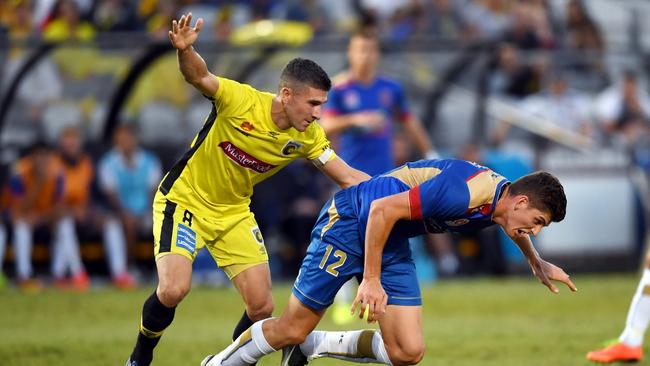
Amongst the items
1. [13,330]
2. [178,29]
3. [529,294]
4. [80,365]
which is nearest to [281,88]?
[178,29]

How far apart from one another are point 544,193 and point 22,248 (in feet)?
33.8

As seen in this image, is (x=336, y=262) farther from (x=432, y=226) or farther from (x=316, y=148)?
(x=316, y=148)

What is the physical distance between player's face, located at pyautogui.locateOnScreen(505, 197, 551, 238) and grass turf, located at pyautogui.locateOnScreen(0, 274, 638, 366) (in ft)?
7.74

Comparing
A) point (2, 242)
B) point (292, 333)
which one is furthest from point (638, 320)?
point (2, 242)

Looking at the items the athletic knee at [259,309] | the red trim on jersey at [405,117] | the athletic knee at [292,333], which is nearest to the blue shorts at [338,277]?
the athletic knee at [292,333]

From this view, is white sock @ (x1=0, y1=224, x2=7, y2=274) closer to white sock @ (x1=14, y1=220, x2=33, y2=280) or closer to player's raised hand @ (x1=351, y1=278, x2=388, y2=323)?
Answer: white sock @ (x1=14, y1=220, x2=33, y2=280)

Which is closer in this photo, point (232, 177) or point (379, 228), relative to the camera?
point (379, 228)

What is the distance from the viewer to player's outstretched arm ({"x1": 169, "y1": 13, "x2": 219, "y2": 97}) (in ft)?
24.6

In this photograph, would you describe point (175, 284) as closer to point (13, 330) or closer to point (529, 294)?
point (13, 330)

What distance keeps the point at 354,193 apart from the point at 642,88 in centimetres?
1426

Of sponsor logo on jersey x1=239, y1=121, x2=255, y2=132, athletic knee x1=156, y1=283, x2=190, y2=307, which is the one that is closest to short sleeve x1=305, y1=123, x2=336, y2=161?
sponsor logo on jersey x1=239, y1=121, x2=255, y2=132

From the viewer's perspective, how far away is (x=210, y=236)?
8.09 meters

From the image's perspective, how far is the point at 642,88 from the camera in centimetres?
2058

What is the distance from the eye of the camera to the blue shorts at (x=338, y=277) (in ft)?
23.9
